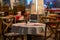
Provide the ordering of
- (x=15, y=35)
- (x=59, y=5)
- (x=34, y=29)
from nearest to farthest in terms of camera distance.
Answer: (x=34, y=29) < (x=15, y=35) < (x=59, y=5)

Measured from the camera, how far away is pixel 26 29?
14.5 feet

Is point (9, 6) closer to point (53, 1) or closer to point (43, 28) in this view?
point (53, 1)

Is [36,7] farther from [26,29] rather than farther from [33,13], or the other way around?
[26,29]

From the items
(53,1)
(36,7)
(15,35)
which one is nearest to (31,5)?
(36,7)

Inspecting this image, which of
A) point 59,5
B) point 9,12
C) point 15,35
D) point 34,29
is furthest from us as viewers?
point 59,5

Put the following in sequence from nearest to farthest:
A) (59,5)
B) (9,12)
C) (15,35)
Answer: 1. (15,35)
2. (9,12)
3. (59,5)

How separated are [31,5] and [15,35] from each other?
4009 mm

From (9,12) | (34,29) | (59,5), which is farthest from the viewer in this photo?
(59,5)

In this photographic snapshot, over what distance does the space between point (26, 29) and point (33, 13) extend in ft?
13.9

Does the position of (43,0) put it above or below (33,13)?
above

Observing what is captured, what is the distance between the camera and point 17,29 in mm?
4559

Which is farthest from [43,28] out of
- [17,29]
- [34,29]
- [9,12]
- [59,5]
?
[59,5]

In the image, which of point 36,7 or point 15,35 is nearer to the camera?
point 15,35

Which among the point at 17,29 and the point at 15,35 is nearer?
the point at 17,29
